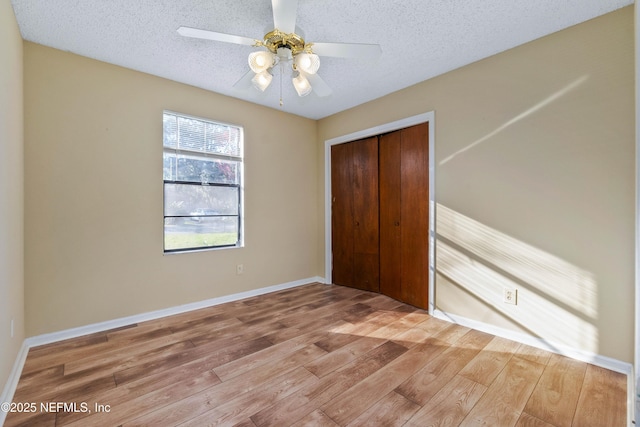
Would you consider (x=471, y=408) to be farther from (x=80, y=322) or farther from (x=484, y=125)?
(x=80, y=322)

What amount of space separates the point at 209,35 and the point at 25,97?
1790 millimetres

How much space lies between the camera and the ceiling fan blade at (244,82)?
2.10 meters

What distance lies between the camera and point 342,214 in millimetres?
4105

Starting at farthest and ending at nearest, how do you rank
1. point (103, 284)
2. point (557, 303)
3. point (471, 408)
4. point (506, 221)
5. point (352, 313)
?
point (352, 313) < point (103, 284) < point (506, 221) < point (557, 303) < point (471, 408)

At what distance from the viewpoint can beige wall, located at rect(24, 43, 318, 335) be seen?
2332mm

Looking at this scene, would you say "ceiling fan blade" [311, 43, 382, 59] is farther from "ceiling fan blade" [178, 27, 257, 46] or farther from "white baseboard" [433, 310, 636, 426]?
"white baseboard" [433, 310, 636, 426]

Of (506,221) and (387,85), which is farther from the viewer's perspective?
(387,85)

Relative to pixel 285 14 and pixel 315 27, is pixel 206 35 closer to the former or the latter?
pixel 285 14

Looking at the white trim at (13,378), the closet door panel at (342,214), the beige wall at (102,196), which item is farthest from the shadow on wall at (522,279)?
the white trim at (13,378)

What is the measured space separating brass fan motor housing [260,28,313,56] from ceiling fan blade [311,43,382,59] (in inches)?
2.9

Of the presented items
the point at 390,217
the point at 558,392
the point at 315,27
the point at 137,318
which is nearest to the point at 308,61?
the point at 315,27

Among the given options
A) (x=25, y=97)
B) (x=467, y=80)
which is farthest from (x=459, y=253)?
(x=25, y=97)

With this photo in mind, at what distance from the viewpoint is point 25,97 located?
7.46 ft

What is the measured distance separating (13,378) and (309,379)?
189 centimetres
